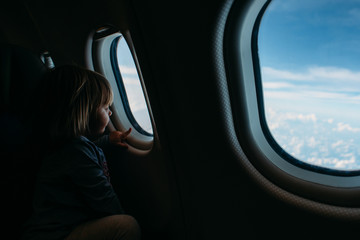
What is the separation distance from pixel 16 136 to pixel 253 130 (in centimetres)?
147

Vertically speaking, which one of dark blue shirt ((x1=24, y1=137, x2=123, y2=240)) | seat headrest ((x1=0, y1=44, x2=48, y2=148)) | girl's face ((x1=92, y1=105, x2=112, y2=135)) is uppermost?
seat headrest ((x1=0, y1=44, x2=48, y2=148))

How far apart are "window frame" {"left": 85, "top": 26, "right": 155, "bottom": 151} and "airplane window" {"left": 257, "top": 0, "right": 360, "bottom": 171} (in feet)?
3.35

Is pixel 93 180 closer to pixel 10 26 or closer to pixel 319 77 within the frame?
pixel 319 77

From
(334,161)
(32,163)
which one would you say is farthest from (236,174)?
(32,163)

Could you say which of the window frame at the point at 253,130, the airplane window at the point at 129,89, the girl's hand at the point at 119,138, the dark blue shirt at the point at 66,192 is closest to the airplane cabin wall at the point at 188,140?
the window frame at the point at 253,130

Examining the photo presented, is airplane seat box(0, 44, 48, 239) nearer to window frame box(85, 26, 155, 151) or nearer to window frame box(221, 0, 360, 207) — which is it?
window frame box(85, 26, 155, 151)

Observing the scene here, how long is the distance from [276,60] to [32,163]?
5.18 feet

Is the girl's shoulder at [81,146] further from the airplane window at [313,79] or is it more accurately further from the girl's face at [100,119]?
the airplane window at [313,79]

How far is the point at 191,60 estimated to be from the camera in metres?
1.08

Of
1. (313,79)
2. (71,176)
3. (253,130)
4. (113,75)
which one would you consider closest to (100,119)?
(71,176)

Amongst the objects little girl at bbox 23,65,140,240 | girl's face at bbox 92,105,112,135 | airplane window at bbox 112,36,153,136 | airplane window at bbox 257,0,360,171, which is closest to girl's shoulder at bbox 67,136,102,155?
little girl at bbox 23,65,140,240

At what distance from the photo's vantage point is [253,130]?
1.14 metres

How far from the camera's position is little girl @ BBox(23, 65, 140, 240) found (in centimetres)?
115

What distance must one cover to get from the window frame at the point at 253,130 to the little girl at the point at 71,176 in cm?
82
